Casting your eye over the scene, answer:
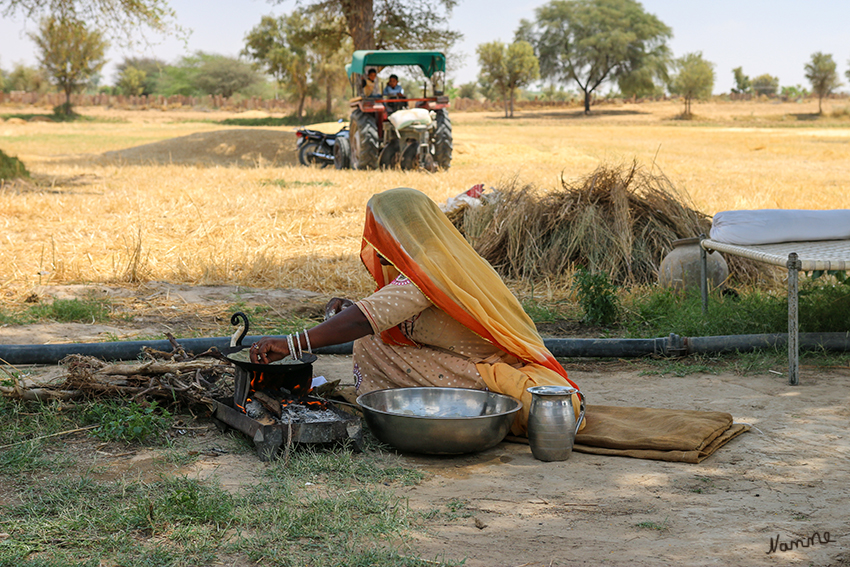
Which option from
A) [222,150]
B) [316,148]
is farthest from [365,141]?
[222,150]

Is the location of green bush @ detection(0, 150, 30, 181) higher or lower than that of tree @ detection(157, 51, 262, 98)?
lower

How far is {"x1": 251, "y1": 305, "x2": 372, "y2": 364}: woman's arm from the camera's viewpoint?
3048mm

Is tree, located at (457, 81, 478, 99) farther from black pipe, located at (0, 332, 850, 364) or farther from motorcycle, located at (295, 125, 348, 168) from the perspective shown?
black pipe, located at (0, 332, 850, 364)

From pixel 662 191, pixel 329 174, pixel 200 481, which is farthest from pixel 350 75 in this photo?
pixel 200 481

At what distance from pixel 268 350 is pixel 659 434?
5.51ft

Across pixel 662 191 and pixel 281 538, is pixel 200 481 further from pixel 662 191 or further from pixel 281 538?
pixel 662 191

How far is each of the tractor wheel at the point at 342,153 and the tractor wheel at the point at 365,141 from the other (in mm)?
801

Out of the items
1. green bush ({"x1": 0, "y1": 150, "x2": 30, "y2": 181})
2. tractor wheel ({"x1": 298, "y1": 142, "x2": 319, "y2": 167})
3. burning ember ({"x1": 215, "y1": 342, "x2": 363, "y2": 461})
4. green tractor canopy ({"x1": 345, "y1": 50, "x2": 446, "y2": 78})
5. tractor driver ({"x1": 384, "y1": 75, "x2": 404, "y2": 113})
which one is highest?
green tractor canopy ({"x1": 345, "y1": 50, "x2": 446, "y2": 78})

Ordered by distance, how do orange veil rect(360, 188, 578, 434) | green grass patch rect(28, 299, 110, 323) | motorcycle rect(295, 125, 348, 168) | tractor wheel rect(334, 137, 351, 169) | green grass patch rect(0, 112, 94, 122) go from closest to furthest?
1. orange veil rect(360, 188, 578, 434)
2. green grass patch rect(28, 299, 110, 323)
3. tractor wheel rect(334, 137, 351, 169)
4. motorcycle rect(295, 125, 348, 168)
5. green grass patch rect(0, 112, 94, 122)

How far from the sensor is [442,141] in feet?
51.3

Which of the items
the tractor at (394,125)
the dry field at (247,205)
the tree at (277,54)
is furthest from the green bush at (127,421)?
the tree at (277,54)

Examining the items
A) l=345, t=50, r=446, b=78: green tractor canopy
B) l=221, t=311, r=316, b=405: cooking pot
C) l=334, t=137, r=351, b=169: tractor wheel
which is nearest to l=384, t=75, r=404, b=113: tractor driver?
l=345, t=50, r=446, b=78: green tractor canopy

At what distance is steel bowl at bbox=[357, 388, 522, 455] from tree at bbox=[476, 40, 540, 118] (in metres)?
53.8

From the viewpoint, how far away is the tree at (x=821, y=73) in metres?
54.0
